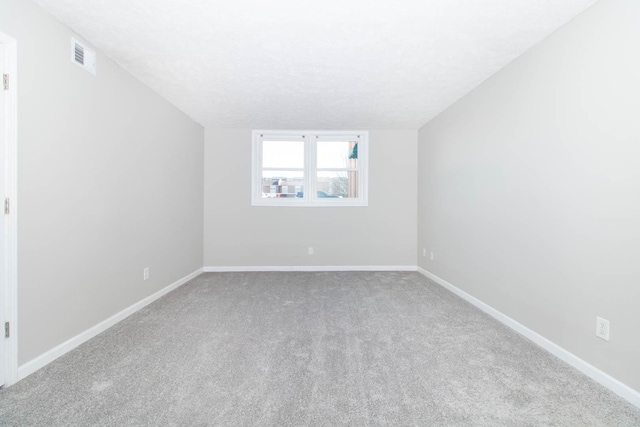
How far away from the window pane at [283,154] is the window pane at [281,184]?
0.46ft

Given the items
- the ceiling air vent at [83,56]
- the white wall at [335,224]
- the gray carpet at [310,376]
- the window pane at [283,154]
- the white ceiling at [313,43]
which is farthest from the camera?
the window pane at [283,154]

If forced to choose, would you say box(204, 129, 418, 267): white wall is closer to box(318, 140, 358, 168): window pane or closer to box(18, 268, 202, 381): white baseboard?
box(318, 140, 358, 168): window pane

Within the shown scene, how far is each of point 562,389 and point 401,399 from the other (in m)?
0.97

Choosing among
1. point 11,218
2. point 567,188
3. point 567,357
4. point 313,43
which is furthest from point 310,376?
point 313,43

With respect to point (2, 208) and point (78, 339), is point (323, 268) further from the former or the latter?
point (2, 208)

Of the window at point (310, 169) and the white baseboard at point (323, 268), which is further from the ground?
the window at point (310, 169)

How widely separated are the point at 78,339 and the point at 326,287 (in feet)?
8.53

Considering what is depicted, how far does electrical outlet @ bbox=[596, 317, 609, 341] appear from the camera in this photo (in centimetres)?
Result: 183

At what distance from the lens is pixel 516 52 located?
2.54m

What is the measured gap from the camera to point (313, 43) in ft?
7.93

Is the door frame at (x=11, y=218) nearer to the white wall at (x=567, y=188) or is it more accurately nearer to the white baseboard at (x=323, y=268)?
the white baseboard at (x=323, y=268)

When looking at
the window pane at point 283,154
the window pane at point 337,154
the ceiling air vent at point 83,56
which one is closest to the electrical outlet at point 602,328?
the window pane at point 337,154

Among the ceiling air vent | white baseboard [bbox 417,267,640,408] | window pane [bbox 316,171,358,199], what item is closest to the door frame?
the ceiling air vent

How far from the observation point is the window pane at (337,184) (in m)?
5.27
